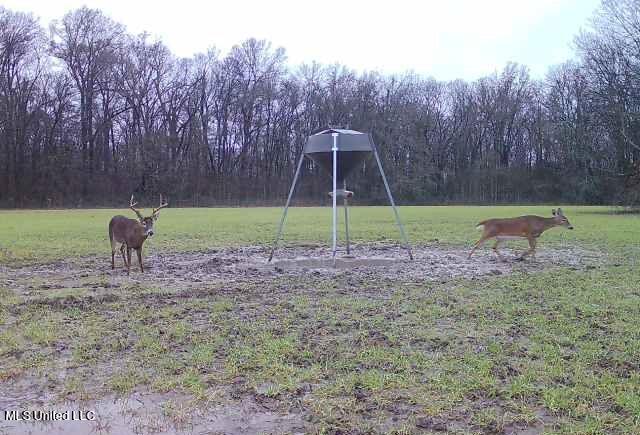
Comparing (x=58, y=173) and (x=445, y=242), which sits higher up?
(x=58, y=173)

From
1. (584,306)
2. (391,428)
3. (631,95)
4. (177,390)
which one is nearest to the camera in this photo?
(391,428)

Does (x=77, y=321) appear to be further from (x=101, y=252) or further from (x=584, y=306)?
(x=101, y=252)

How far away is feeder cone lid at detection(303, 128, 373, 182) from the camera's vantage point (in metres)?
10.2

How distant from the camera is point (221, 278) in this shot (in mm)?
8602

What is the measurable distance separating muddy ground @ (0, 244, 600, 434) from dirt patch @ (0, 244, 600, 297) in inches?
0.6

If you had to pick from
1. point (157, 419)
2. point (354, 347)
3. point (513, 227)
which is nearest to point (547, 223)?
point (513, 227)

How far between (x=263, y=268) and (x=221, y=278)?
1102mm

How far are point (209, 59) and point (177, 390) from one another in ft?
184

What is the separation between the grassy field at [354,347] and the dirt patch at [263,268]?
0.12m

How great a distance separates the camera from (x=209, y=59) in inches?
2210

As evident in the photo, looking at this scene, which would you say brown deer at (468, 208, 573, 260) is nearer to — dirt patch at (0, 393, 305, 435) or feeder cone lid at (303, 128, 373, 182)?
feeder cone lid at (303, 128, 373, 182)

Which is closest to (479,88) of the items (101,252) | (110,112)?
(110,112)

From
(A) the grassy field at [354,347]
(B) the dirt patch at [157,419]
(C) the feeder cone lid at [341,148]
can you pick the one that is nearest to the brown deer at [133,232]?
(A) the grassy field at [354,347]

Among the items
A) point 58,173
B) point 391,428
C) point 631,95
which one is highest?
point 631,95
